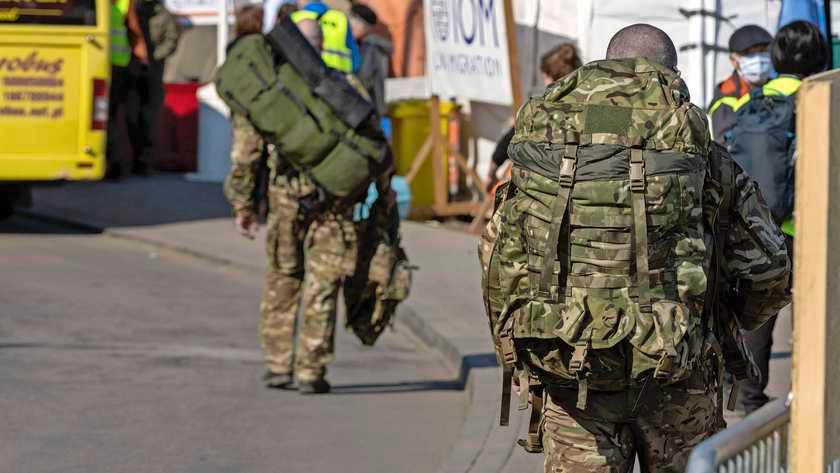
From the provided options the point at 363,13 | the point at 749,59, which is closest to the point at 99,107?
the point at 363,13

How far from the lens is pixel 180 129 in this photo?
66.0 feet

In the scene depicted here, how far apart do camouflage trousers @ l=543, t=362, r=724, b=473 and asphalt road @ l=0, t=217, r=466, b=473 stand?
8.58ft

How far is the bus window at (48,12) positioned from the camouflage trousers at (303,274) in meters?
6.66

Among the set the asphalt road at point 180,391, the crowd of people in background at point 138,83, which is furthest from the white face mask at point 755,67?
the crowd of people in background at point 138,83

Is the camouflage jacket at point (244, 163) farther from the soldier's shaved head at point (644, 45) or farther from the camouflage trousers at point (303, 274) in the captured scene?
the soldier's shaved head at point (644, 45)

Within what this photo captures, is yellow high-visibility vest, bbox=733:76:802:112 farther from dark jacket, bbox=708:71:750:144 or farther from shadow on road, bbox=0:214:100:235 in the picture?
shadow on road, bbox=0:214:100:235

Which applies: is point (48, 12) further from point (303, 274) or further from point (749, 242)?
point (749, 242)

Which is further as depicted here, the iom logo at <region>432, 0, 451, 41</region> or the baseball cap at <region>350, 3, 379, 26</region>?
the iom logo at <region>432, 0, 451, 41</region>

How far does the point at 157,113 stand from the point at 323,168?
434 inches

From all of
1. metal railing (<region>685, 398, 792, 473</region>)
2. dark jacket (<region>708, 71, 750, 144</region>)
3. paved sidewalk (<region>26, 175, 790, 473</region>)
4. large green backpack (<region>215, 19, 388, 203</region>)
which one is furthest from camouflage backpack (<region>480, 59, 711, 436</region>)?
large green backpack (<region>215, 19, 388, 203</region>)

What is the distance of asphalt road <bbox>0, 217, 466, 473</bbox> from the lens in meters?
7.22

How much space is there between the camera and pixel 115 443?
24.2ft

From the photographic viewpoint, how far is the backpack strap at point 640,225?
4137mm

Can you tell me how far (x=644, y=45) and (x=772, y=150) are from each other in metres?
2.71
